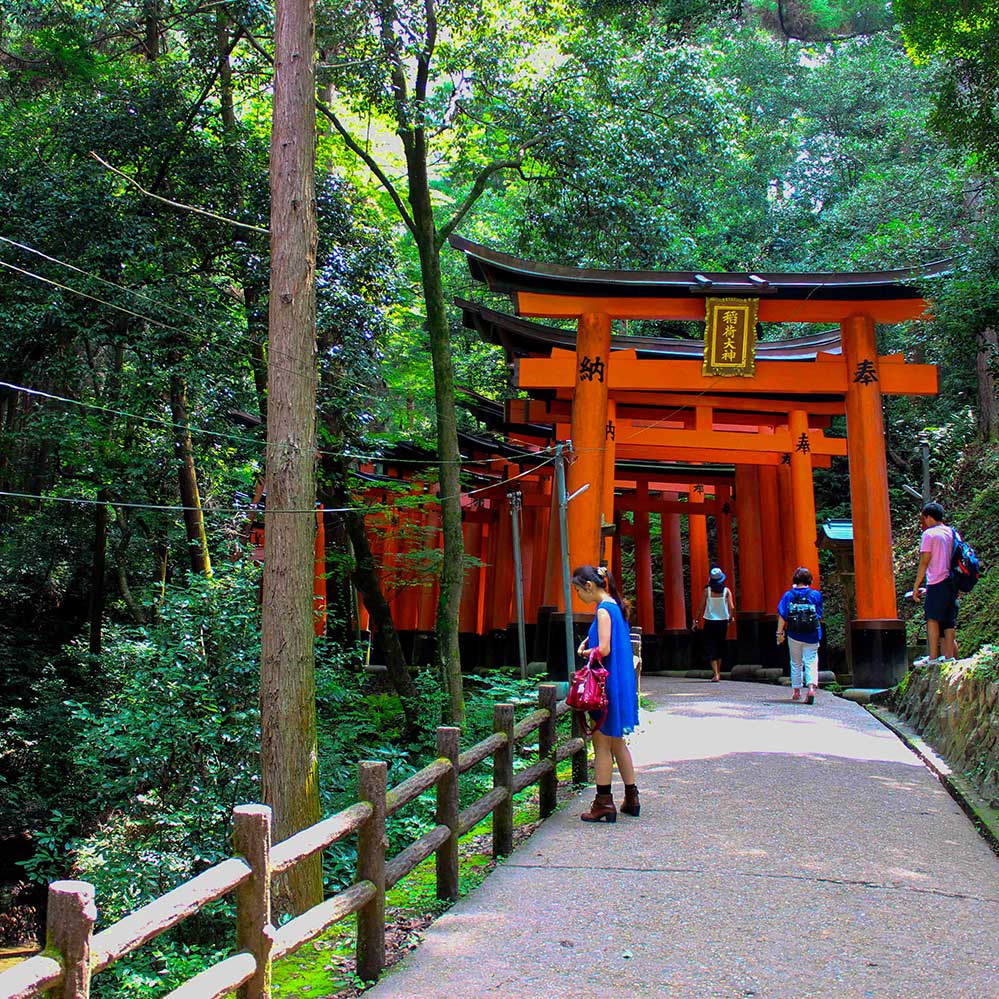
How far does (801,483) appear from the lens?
17.7 metres

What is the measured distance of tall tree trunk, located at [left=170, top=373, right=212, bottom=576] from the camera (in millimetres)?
12086

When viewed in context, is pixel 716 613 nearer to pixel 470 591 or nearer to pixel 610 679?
pixel 470 591

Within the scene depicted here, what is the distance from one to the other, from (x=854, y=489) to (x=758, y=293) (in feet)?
9.34

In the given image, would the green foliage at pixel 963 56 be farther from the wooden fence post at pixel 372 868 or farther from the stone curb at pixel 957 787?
the wooden fence post at pixel 372 868

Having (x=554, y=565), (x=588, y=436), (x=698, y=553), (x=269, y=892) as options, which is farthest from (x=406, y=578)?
(x=269, y=892)

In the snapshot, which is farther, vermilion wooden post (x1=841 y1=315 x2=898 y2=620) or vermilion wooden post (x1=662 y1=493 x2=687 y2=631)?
vermilion wooden post (x1=662 y1=493 x2=687 y2=631)

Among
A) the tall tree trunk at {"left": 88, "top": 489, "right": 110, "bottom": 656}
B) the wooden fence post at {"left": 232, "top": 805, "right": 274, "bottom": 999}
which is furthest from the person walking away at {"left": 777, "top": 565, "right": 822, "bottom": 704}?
the tall tree trunk at {"left": 88, "top": 489, "right": 110, "bottom": 656}

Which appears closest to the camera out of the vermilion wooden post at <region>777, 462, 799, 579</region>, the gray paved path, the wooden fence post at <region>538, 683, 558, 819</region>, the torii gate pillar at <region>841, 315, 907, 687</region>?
the gray paved path

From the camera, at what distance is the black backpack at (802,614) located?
11.9 meters

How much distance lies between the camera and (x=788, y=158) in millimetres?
30094

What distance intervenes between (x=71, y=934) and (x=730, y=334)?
1295 cm

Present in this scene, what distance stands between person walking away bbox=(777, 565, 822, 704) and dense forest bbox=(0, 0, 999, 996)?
1704 millimetres

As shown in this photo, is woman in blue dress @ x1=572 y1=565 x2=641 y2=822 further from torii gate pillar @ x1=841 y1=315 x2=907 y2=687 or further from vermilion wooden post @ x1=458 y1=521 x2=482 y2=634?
vermilion wooden post @ x1=458 y1=521 x2=482 y2=634

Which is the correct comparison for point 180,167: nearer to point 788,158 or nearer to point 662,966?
point 662,966
